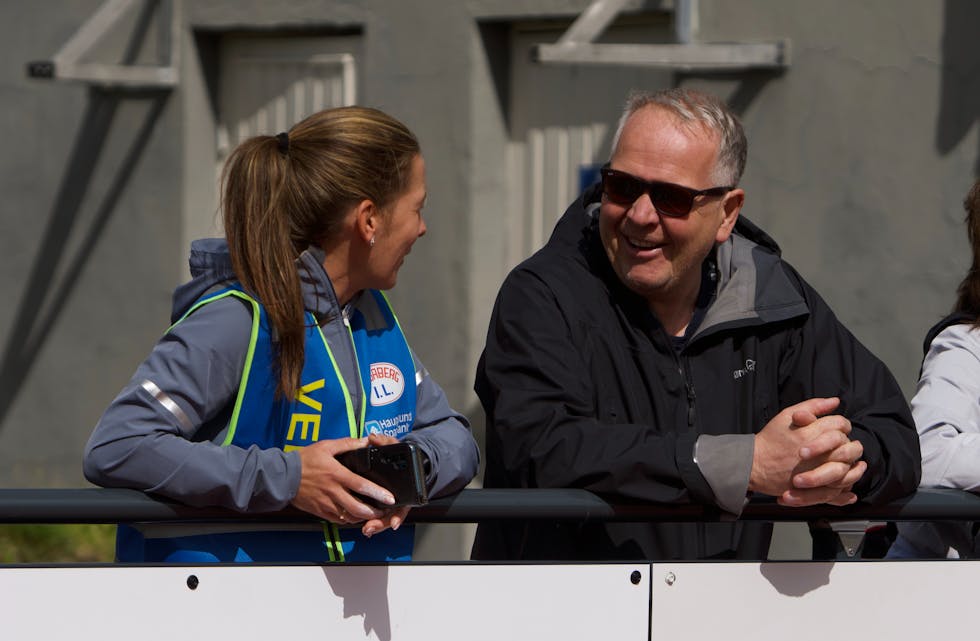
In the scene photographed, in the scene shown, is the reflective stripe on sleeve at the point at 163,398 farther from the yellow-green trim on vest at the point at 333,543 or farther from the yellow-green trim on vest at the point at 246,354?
the yellow-green trim on vest at the point at 333,543

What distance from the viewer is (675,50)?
6113mm

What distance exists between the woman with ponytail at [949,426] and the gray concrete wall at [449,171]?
8.35ft

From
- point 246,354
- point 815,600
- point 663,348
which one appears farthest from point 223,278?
point 815,600

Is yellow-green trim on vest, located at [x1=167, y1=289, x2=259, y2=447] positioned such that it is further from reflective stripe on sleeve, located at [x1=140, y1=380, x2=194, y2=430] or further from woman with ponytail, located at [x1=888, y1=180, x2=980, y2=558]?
woman with ponytail, located at [x1=888, y1=180, x2=980, y2=558]

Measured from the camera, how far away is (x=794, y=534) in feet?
14.1

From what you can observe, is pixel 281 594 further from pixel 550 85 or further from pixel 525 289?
pixel 550 85

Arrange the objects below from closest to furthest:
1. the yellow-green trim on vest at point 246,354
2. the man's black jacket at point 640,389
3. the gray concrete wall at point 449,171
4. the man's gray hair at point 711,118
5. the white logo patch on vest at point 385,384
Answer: the yellow-green trim on vest at point 246,354 → the man's black jacket at point 640,389 → the white logo patch on vest at point 385,384 → the man's gray hair at point 711,118 → the gray concrete wall at point 449,171

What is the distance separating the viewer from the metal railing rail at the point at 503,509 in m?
2.62

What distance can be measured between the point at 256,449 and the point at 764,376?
3.52 ft

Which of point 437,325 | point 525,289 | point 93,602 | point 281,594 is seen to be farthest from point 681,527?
point 437,325

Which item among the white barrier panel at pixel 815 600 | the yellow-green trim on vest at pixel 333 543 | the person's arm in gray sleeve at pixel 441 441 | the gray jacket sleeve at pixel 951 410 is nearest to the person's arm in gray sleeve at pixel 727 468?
the white barrier panel at pixel 815 600

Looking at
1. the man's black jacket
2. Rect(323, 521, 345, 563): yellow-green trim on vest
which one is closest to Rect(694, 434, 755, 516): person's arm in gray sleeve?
the man's black jacket

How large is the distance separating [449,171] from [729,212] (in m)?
3.97

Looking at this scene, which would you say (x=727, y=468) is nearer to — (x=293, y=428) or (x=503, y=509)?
(x=503, y=509)
